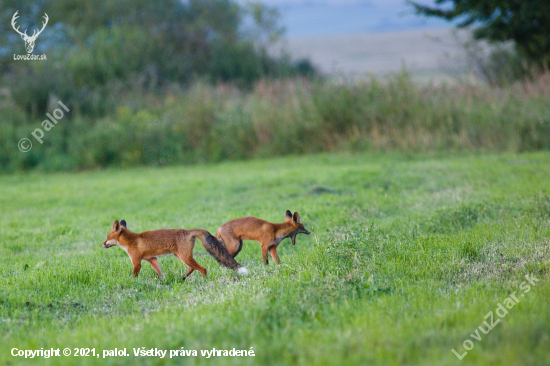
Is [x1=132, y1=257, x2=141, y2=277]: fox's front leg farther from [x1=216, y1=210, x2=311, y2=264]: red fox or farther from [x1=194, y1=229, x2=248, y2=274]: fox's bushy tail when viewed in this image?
[x1=216, y1=210, x2=311, y2=264]: red fox

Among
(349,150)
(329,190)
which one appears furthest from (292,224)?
(349,150)

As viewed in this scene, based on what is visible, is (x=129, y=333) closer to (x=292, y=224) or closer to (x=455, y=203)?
(x=292, y=224)

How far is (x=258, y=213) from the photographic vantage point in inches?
374

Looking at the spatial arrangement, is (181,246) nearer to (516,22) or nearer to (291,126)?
(291,126)

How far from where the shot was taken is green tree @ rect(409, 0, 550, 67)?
2095 cm

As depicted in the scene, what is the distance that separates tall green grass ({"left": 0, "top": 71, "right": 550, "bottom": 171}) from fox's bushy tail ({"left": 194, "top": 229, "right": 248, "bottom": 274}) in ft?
39.6

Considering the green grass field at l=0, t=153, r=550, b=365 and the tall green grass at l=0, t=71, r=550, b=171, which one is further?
the tall green grass at l=0, t=71, r=550, b=171

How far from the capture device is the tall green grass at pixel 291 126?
55.1ft

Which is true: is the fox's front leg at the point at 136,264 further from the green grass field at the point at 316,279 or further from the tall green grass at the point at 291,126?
the tall green grass at the point at 291,126

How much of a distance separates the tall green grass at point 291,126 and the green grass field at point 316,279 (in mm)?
4998

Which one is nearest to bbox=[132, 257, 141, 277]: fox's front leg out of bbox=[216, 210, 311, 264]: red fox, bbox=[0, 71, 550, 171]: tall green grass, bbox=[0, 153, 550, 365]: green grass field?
bbox=[0, 153, 550, 365]: green grass field

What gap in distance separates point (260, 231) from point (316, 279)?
1.21 m

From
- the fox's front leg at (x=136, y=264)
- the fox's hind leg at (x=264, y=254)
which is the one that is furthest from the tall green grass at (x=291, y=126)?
the fox's front leg at (x=136, y=264)

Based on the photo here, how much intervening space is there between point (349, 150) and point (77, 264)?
1203 centimetres
